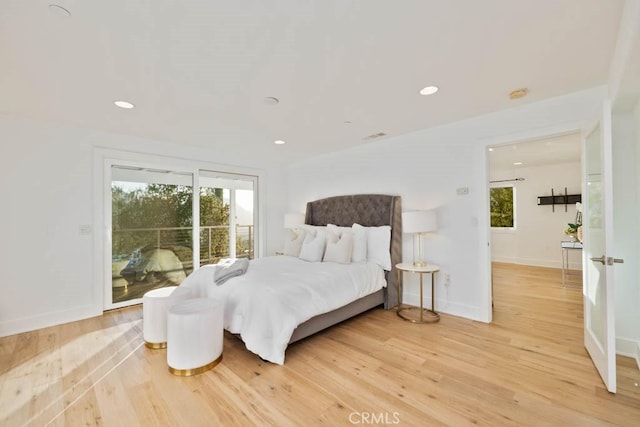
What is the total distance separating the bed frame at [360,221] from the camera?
285 cm

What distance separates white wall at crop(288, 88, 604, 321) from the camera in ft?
9.25

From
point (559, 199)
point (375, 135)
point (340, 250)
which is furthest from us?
point (559, 199)

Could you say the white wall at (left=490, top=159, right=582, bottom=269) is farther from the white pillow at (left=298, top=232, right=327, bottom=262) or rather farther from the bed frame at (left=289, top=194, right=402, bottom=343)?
the white pillow at (left=298, top=232, right=327, bottom=262)

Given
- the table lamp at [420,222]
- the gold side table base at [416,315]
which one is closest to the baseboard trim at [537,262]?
the gold side table base at [416,315]

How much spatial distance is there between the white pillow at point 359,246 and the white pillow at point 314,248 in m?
0.43

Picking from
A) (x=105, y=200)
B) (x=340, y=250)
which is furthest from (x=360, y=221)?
(x=105, y=200)

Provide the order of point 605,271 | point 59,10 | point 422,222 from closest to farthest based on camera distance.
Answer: point 59,10 < point 605,271 < point 422,222

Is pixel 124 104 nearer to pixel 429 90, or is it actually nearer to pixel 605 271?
pixel 429 90

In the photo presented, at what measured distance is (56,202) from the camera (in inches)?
128

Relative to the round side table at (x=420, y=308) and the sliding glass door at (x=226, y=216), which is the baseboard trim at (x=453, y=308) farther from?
the sliding glass door at (x=226, y=216)

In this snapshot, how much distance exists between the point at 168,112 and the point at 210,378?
270 centimetres

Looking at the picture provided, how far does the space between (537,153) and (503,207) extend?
2.24 metres

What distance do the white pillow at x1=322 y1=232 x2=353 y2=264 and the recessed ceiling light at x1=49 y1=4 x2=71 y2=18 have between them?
3.09 m

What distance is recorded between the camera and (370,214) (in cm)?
412
